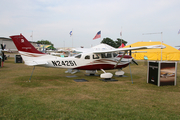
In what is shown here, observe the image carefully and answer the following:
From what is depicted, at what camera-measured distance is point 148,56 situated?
31562 mm

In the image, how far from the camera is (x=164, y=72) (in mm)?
8016

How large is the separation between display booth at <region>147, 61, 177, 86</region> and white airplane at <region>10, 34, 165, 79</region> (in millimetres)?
1580

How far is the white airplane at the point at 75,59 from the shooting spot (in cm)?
900

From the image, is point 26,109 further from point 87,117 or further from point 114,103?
point 114,103

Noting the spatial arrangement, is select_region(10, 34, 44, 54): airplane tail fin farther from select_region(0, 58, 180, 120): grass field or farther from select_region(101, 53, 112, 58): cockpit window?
select_region(101, 53, 112, 58): cockpit window

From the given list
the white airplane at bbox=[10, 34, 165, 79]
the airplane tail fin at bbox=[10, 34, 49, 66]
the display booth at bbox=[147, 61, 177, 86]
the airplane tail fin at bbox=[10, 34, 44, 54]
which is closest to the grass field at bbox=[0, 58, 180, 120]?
the display booth at bbox=[147, 61, 177, 86]

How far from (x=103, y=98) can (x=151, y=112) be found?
6.27 feet

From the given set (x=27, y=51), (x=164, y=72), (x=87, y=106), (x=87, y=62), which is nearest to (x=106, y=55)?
(x=87, y=62)

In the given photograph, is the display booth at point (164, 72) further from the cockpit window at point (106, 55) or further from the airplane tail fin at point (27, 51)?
the airplane tail fin at point (27, 51)

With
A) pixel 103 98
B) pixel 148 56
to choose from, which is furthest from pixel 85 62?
pixel 148 56

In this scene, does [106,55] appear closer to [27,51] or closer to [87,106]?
[27,51]

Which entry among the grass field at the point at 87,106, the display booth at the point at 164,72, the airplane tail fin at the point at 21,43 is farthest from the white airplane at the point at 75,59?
the grass field at the point at 87,106

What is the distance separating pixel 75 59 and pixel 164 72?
5633 mm

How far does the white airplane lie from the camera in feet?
29.5
